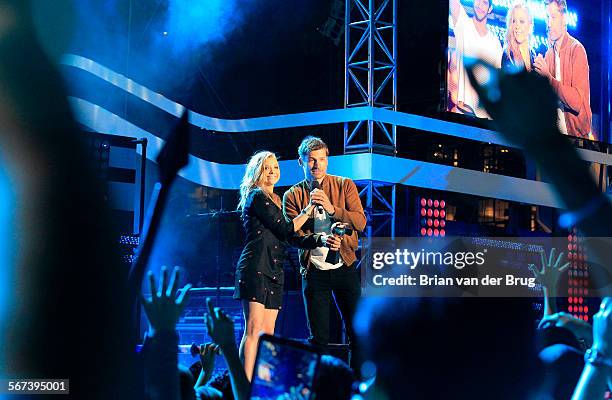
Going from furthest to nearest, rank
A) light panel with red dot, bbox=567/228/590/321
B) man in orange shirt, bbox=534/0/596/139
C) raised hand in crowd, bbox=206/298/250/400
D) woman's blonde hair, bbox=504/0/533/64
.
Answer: light panel with red dot, bbox=567/228/590/321
man in orange shirt, bbox=534/0/596/139
woman's blonde hair, bbox=504/0/533/64
raised hand in crowd, bbox=206/298/250/400

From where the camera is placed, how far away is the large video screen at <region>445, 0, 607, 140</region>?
9.93m

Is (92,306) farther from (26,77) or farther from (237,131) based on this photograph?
(237,131)

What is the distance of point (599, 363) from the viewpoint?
6.90 feet

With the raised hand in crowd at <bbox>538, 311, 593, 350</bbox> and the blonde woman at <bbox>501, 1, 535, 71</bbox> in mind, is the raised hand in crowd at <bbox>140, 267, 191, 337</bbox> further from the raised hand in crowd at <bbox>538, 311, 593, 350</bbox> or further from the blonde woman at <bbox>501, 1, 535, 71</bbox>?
the blonde woman at <bbox>501, 1, 535, 71</bbox>

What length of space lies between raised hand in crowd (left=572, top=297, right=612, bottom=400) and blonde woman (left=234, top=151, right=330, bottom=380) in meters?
2.43

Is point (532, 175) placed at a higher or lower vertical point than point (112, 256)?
higher

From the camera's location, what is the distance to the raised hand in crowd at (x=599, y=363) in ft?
6.84

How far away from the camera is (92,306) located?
6.65 ft

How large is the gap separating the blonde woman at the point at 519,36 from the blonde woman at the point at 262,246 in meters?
6.52

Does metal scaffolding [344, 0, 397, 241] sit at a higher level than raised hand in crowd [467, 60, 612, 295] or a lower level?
higher

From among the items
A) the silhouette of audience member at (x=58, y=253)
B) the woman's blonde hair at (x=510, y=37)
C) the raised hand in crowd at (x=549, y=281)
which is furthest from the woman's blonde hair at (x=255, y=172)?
the woman's blonde hair at (x=510, y=37)

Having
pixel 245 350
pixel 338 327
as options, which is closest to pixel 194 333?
pixel 338 327

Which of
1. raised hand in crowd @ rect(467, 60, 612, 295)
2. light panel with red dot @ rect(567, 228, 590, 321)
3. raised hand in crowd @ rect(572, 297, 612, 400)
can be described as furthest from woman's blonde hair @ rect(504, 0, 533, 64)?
raised hand in crowd @ rect(467, 60, 612, 295)

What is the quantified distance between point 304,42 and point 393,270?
3.53m
